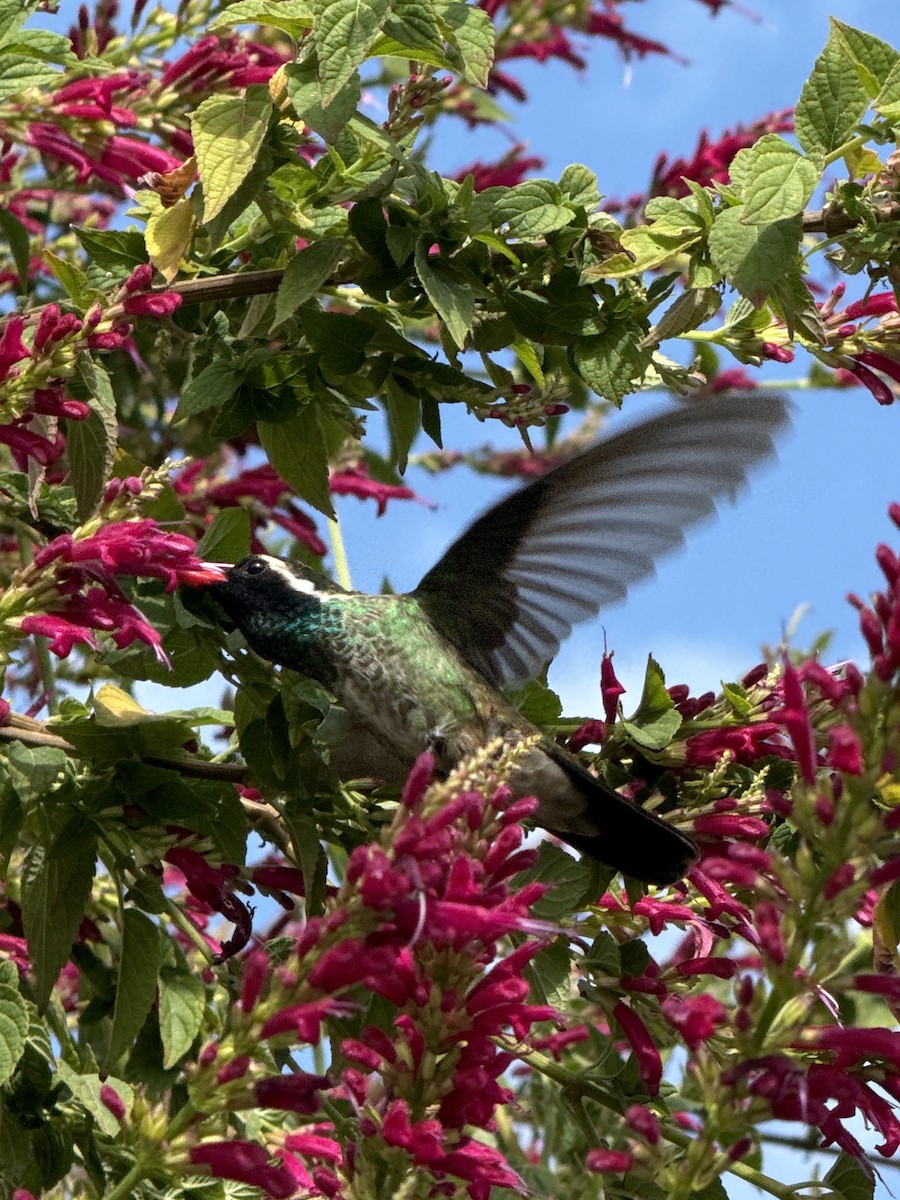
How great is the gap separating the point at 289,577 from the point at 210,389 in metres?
0.38

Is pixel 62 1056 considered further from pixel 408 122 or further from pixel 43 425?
pixel 408 122

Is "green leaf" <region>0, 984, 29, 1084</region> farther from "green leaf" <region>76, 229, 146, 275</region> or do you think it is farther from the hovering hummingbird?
"green leaf" <region>76, 229, 146, 275</region>

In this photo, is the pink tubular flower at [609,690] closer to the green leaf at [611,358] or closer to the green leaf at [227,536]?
the green leaf at [611,358]

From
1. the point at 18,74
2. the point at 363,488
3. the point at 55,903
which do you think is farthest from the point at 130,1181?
the point at 363,488

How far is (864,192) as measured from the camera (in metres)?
2.02

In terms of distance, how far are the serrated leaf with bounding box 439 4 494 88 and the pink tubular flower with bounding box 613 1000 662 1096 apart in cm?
118

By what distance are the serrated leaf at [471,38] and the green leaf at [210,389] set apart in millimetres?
553

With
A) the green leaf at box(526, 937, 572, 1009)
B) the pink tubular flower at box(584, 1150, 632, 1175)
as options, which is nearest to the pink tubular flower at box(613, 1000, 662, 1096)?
the green leaf at box(526, 937, 572, 1009)

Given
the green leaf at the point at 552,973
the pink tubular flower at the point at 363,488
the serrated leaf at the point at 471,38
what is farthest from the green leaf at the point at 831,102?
the pink tubular flower at the point at 363,488

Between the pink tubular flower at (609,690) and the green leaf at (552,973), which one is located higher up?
the pink tubular flower at (609,690)

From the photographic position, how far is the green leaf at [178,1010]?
2291mm

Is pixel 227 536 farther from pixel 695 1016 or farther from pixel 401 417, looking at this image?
pixel 695 1016

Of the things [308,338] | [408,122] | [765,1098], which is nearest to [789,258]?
[408,122]

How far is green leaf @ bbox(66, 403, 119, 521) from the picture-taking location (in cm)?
226
